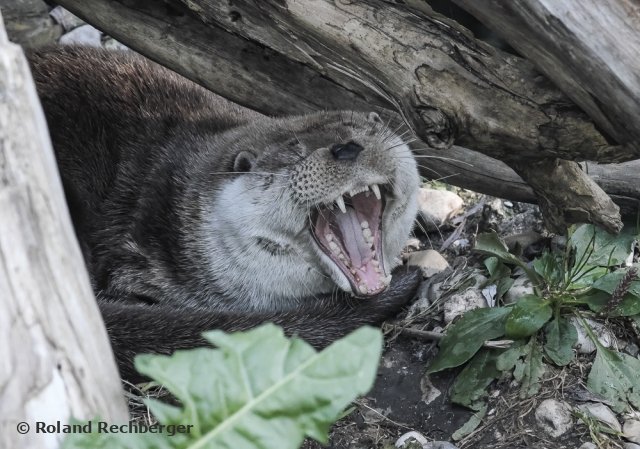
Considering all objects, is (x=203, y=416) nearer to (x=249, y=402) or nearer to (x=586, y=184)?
(x=249, y=402)

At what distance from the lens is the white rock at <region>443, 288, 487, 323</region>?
3.44 metres

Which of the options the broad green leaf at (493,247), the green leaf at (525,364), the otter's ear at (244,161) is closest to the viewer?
the green leaf at (525,364)

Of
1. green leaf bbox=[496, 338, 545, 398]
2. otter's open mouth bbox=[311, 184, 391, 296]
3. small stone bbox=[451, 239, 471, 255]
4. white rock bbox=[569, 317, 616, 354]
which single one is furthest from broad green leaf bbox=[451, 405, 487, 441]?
small stone bbox=[451, 239, 471, 255]

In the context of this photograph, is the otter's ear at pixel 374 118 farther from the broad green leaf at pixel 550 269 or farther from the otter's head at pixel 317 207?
the broad green leaf at pixel 550 269

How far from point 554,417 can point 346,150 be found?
1181mm

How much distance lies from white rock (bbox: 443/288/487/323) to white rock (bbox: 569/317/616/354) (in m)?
0.43

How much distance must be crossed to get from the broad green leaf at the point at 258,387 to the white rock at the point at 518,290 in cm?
179

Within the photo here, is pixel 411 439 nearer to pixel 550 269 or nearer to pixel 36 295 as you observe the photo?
pixel 550 269

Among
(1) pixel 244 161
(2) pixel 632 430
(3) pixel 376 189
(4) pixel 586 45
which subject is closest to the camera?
(4) pixel 586 45

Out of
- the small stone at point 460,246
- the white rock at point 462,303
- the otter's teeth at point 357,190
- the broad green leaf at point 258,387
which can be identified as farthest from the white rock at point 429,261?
the broad green leaf at point 258,387

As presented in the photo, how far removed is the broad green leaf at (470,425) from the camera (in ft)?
9.47

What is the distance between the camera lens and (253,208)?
346 cm

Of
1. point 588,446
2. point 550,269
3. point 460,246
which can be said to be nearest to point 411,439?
point 588,446

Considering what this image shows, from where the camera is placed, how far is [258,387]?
5.49 ft
